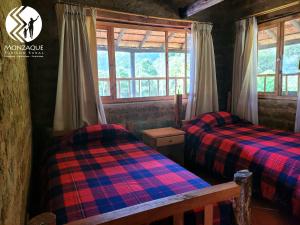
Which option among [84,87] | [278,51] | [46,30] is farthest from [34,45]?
[278,51]

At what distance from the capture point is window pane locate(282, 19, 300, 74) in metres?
3.05

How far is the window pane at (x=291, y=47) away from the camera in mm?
3055

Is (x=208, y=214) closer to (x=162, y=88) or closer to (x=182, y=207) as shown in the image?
(x=182, y=207)

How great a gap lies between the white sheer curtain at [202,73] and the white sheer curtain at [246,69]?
393 millimetres

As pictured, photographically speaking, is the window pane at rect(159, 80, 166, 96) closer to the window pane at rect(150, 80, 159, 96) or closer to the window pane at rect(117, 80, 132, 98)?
the window pane at rect(150, 80, 159, 96)

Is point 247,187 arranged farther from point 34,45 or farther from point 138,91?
point 138,91

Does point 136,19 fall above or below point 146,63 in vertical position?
above

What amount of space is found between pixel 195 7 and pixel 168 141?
1.88m

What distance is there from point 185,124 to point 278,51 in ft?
5.63

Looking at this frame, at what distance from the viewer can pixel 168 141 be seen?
9.68 ft

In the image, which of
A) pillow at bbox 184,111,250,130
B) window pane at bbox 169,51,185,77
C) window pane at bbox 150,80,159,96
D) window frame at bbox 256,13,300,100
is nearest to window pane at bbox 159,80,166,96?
window pane at bbox 150,80,159,96

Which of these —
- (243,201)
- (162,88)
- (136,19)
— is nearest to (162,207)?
(243,201)

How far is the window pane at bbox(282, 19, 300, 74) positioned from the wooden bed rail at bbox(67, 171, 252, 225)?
259cm

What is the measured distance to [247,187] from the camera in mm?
1197
